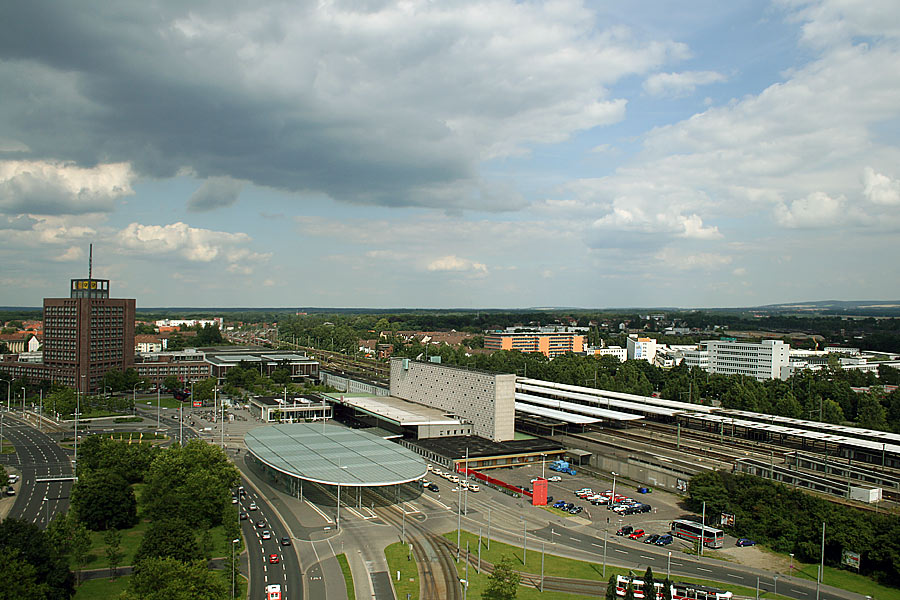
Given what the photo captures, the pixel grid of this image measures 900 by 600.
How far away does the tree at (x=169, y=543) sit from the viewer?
35.9 metres

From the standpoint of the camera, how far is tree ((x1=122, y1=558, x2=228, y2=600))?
29.4m

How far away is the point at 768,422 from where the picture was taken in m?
79.4

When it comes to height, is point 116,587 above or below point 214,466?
below

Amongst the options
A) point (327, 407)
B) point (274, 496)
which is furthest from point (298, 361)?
point (274, 496)

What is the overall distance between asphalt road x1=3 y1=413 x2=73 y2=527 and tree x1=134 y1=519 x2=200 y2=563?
1290 cm

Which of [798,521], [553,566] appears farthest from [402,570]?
[798,521]

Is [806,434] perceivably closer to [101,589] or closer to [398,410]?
[398,410]

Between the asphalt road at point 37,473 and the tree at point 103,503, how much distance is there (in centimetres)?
368

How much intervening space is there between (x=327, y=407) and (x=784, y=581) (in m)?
66.8

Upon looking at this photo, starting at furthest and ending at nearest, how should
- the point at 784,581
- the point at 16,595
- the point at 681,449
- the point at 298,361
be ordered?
1. the point at 298,361
2. the point at 681,449
3. the point at 784,581
4. the point at 16,595

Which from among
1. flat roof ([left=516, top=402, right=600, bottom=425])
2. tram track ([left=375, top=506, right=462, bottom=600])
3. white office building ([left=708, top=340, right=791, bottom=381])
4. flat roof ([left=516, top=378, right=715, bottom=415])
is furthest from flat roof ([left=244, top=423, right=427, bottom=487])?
white office building ([left=708, top=340, right=791, bottom=381])

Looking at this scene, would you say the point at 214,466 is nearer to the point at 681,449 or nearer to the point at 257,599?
the point at 257,599

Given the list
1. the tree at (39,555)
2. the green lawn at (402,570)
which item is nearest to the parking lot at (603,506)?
the green lawn at (402,570)

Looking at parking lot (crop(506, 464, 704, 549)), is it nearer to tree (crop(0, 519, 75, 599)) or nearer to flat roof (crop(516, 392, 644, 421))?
flat roof (crop(516, 392, 644, 421))
